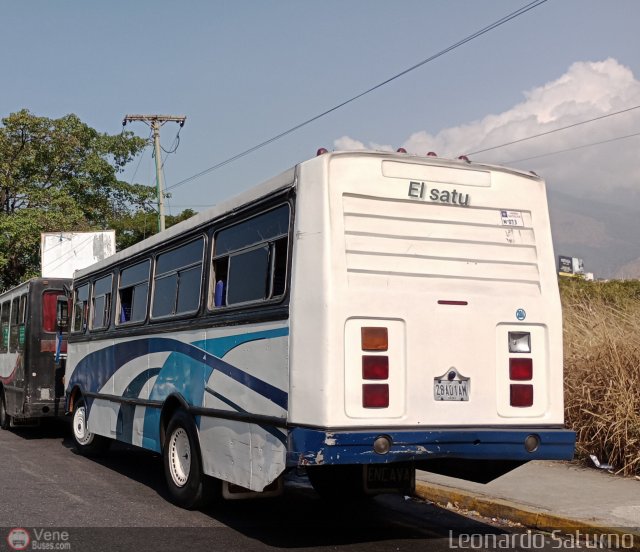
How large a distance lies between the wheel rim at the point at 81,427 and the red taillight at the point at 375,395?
683 cm

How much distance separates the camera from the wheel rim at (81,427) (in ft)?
39.2

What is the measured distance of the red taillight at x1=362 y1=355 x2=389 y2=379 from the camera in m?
6.14

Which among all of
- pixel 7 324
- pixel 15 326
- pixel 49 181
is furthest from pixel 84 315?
pixel 49 181

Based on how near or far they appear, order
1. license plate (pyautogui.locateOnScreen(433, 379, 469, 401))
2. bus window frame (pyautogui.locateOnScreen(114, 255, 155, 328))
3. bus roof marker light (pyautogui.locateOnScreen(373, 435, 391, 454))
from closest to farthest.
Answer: bus roof marker light (pyautogui.locateOnScreen(373, 435, 391, 454))
license plate (pyautogui.locateOnScreen(433, 379, 469, 401))
bus window frame (pyautogui.locateOnScreen(114, 255, 155, 328))

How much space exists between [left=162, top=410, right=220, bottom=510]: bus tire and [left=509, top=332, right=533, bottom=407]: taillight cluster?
2.91m

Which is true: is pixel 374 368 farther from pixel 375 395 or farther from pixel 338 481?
pixel 338 481

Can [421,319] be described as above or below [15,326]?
below

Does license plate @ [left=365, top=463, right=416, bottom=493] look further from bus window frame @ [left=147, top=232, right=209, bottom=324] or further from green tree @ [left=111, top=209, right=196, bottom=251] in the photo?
green tree @ [left=111, top=209, right=196, bottom=251]

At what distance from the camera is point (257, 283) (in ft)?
22.9

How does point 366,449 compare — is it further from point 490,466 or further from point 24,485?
point 24,485

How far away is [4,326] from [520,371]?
12.5 metres

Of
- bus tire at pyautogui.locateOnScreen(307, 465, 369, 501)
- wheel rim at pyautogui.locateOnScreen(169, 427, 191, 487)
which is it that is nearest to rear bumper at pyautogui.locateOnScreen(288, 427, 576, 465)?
bus tire at pyautogui.locateOnScreen(307, 465, 369, 501)

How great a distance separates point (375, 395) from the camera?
6.16 meters

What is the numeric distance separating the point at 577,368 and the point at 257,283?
18.3 feet
